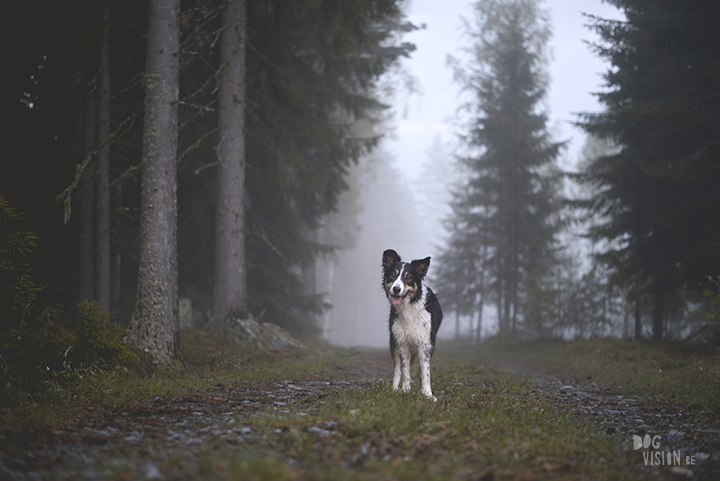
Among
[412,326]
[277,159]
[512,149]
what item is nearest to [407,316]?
[412,326]

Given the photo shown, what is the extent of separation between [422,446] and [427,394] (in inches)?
120

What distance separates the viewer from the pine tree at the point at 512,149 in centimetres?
2619

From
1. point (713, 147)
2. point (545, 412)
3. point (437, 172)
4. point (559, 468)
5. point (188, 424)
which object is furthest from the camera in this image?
point (437, 172)

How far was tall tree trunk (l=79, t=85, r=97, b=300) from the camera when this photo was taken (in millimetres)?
13234

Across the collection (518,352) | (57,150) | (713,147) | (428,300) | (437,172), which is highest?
(437,172)

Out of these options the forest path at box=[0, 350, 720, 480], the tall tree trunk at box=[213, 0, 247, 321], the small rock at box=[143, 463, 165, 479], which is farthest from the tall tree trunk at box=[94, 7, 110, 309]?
the small rock at box=[143, 463, 165, 479]

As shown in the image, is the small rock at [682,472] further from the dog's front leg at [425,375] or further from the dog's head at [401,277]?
the dog's head at [401,277]

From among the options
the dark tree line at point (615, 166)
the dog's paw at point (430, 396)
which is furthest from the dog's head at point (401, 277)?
the dark tree line at point (615, 166)

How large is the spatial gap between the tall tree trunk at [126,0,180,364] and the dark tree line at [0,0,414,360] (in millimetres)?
45

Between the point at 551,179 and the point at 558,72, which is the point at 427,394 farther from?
the point at 558,72

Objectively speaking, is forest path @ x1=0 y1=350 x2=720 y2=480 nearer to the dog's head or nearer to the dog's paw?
the dog's paw

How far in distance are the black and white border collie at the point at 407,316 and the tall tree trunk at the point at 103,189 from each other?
8.39 meters

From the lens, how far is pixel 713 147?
15.8 metres

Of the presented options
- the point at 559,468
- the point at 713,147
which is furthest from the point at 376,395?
the point at 713,147
